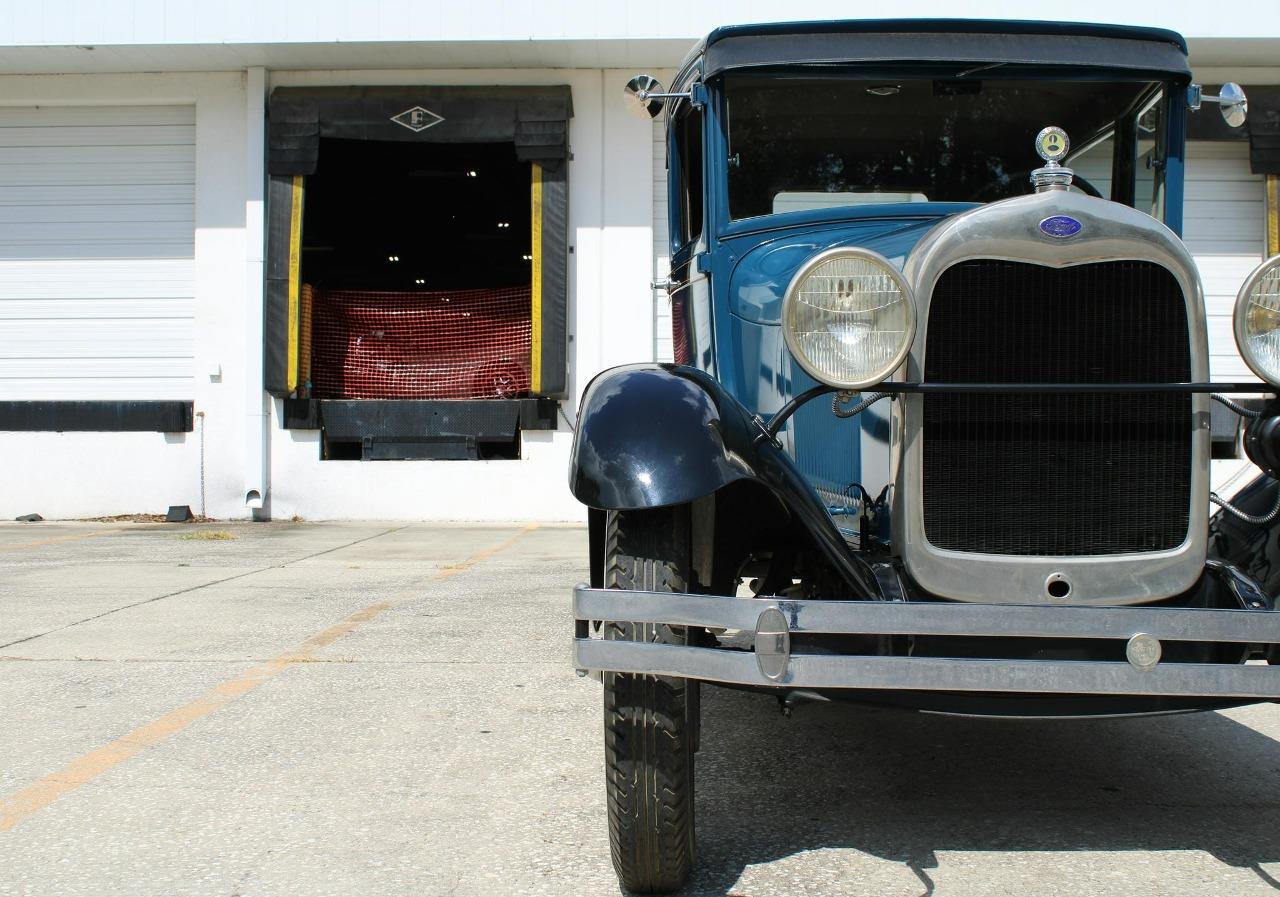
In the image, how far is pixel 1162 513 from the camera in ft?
8.29

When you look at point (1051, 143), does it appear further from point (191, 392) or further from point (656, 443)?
point (191, 392)

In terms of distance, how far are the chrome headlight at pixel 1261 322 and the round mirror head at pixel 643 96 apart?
1835 millimetres

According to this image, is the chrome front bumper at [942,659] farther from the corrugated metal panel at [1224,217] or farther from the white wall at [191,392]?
the corrugated metal panel at [1224,217]

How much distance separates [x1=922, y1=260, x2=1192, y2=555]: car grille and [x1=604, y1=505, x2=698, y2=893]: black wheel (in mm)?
676

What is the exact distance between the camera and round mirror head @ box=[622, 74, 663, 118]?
3.60 m

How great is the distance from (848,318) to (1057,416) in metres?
0.51

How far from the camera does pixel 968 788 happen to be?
310cm

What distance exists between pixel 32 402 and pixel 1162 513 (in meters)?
11.5

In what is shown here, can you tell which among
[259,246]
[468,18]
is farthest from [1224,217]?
[259,246]

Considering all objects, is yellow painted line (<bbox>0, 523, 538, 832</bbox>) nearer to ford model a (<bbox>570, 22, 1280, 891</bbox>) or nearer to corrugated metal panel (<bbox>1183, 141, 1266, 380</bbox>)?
ford model a (<bbox>570, 22, 1280, 891</bbox>)

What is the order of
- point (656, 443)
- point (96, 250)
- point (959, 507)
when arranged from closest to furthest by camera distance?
point (656, 443), point (959, 507), point (96, 250)

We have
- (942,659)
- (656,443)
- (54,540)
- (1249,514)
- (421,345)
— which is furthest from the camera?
(421,345)

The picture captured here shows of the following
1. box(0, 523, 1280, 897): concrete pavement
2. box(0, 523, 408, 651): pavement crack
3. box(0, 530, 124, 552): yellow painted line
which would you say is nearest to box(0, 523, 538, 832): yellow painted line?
box(0, 523, 1280, 897): concrete pavement

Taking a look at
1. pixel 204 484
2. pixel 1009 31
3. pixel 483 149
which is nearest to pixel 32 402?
pixel 204 484
